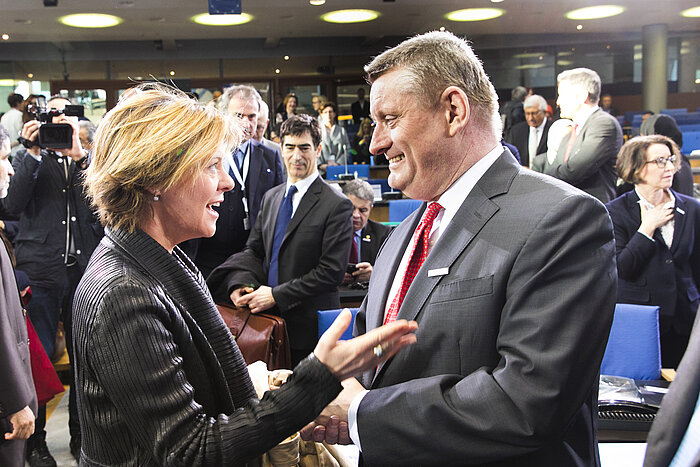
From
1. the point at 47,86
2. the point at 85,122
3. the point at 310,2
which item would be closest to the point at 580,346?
the point at 85,122

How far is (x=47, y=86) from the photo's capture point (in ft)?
48.9

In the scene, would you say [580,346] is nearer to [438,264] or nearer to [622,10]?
[438,264]

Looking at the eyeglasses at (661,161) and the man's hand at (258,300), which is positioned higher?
the eyeglasses at (661,161)

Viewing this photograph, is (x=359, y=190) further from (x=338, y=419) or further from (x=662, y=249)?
(x=338, y=419)

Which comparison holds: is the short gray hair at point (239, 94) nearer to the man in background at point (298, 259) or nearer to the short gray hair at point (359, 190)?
the man in background at point (298, 259)

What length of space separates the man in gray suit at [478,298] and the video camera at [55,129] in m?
2.43

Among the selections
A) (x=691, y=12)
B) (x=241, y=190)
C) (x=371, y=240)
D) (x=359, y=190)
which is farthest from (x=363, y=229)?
(x=691, y=12)

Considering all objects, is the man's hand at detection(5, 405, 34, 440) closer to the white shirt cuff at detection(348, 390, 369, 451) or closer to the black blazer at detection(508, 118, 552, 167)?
the white shirt cuff at detection(348, 390, 369, 451)

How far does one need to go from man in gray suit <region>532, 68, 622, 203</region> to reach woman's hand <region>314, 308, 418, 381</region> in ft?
10.9

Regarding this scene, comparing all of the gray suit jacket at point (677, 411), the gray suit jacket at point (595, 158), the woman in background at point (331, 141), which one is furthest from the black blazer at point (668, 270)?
the woman in background at point (331, 141)

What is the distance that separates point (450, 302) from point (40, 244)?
10.5 ft

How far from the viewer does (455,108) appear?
1405 millimetres

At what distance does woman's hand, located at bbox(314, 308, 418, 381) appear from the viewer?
47.5 inches

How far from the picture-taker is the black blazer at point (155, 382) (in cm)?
115
